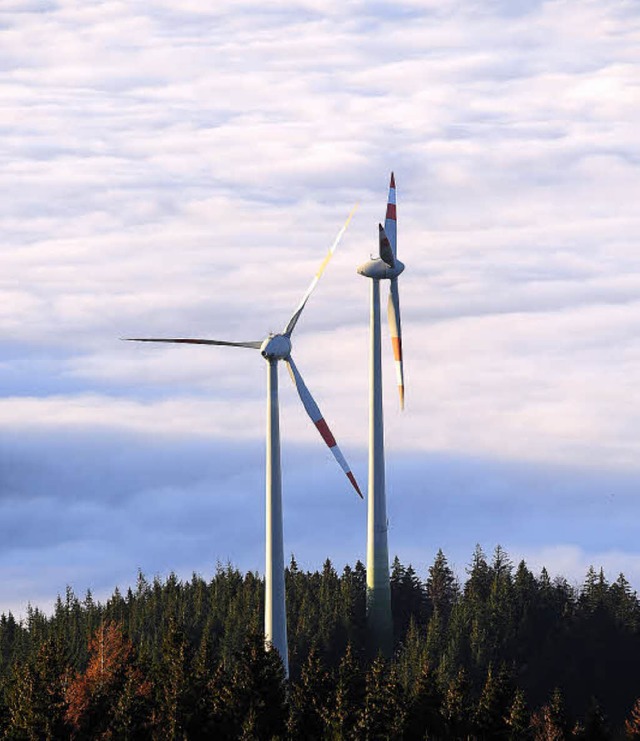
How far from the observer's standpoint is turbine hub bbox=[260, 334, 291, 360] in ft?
531

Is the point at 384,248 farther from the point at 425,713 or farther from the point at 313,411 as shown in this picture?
the point at 425,713

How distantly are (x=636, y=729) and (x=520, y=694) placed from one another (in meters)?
16.6

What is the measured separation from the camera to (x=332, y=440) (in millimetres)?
166000

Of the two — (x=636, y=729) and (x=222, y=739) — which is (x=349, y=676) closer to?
(x=222, y=739)

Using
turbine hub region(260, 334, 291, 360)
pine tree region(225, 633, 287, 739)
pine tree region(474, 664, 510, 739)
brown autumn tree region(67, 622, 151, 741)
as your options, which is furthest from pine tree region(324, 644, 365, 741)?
turbine hub region(260, 334, 291, 360)

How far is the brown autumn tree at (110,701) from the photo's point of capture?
15575cm

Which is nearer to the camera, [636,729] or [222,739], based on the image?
[222,739]

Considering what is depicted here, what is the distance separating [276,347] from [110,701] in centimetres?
3292

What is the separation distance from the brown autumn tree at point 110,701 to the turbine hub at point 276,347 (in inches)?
1152

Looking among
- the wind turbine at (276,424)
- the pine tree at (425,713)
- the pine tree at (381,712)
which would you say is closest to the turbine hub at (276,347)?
the wind turbine at (276,424)

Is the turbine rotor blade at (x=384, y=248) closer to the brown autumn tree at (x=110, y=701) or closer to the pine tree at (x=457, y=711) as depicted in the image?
the brown autumn tree at (x=110, y=701)

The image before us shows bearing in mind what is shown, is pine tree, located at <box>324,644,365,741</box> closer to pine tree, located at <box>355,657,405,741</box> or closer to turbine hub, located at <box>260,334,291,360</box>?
pine tree, located at <box>355,657,405,741</box>

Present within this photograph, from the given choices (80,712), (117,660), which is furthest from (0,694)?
(80,712)

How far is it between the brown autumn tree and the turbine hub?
1152 inches
